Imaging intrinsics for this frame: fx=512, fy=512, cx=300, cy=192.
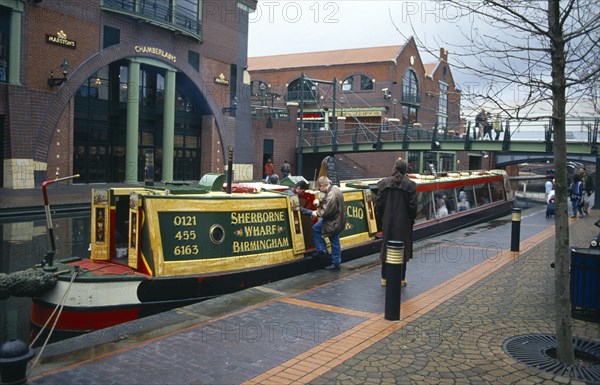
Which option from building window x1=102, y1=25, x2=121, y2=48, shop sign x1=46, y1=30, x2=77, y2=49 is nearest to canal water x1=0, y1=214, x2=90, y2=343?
shop sign x1=46, y1=30, x2=77, y2=49

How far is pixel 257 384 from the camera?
15.0ft

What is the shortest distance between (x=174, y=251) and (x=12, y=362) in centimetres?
386

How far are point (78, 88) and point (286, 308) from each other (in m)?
21.3

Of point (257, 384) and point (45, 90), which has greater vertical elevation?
point (45, 90)

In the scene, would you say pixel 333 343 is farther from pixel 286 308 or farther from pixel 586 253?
pixel 586 253

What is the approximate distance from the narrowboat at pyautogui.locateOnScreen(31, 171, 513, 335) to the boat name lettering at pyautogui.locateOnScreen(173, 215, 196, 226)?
0.05 feet

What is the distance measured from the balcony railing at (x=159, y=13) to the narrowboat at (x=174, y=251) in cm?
1913

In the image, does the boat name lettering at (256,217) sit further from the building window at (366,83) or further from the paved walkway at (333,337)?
the building window at (366,83)

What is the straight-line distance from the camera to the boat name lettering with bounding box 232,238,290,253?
8.49 m

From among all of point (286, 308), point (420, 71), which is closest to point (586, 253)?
point (286, 308)

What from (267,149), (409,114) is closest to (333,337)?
(267,149)

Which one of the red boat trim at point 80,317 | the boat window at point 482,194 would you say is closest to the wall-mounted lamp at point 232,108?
the boat window at point 482,194

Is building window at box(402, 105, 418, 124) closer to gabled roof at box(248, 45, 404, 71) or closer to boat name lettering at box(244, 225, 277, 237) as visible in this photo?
gabled roof at box(248, 45, 404, 71)

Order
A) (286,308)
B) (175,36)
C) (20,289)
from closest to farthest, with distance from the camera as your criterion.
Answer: (20,289) → (286,308) → (175,36)
